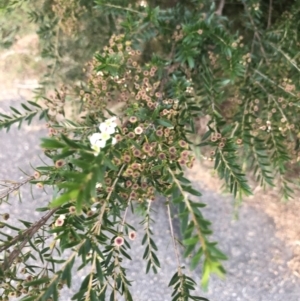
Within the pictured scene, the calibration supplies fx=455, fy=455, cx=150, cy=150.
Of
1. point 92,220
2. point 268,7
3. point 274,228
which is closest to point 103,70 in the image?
point 92,220

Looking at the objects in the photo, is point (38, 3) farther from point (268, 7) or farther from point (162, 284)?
point (162, 284)

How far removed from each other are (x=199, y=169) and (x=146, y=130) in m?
0.58

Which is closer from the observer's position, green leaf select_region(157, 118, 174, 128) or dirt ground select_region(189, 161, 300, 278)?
green leaf select_region(157, 118, 174, 128)

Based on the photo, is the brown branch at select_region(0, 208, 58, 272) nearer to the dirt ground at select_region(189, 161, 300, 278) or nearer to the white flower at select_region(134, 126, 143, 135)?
the white flower at select_region(134, 126, 143, 135)

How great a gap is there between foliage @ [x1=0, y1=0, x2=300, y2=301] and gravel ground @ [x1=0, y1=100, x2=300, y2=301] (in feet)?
0.44

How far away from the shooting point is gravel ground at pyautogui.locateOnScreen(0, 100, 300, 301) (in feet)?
3.50

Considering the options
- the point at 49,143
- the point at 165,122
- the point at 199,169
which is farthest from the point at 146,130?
the point at 199,169

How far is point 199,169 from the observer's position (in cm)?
120

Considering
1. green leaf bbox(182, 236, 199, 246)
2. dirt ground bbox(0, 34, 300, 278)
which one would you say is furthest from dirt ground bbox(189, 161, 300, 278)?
green leaf bbox(182, 236, 199, 246)

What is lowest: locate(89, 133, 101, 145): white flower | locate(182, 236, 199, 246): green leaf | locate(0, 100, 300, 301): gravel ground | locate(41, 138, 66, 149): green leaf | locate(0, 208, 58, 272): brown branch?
locate(0, 100, 300, 301): gravel ground

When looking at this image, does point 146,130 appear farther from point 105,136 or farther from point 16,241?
point 16,241

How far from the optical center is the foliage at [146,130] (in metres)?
0.52

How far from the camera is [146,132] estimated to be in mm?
640

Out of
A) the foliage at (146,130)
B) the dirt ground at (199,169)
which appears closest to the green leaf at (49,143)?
the foliage at (146,130)
